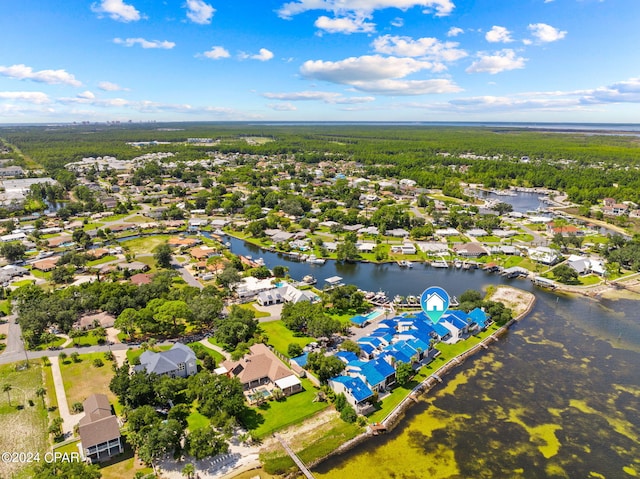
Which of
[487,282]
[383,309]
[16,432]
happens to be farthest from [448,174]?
[16,432]

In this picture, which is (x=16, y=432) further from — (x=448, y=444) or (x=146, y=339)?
(x=448, y=444)

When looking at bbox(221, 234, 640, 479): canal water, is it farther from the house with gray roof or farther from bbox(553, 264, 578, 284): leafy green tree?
the house with gray roof

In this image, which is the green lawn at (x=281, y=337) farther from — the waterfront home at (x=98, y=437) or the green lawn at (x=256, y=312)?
the waterfront home at (x=98, y=437)

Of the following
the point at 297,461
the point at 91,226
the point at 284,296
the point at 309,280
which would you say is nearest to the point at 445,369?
the point at 297,461

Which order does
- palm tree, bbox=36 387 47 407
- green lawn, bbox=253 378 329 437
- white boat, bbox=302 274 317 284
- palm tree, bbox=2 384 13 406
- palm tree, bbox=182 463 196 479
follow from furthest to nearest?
white boat, bbox=302 274 317 284 < palm tree, bbox=2 384 13 406 < palm tree, bbox=36 387 47 407 < green lawn, bbox=253 378 329 437 < palm tree, bbox=182 463 196 479

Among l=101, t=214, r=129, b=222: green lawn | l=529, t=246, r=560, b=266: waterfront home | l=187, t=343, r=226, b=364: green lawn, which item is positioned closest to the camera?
l=187, t=343, r=226, b=364: green lawn

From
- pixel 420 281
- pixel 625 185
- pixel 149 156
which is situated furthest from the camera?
pixel 149 156

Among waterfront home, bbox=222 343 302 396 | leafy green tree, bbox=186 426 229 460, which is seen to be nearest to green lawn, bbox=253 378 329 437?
waterfront home, bbox=222 343 302 396

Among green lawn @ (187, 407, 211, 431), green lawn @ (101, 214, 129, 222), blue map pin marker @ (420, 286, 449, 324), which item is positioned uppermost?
blue map pin marker @ (420, 286, 449, 324)
